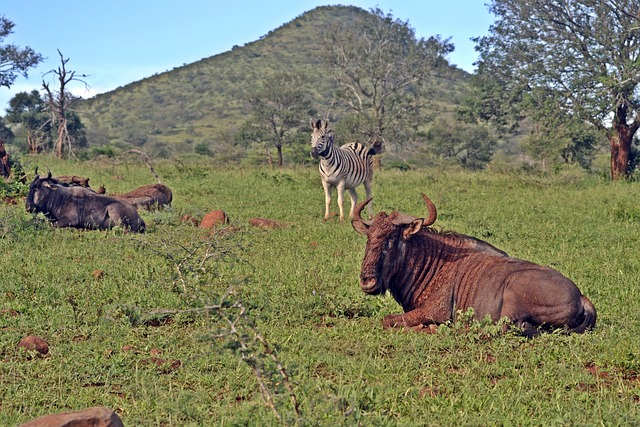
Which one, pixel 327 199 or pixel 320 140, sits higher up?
pixel 320 140

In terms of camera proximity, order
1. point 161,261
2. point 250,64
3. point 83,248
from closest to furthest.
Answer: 1. point 161,261
2. point 83,248
3. point 250,64

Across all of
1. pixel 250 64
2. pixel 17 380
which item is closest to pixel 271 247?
pixel 17 380

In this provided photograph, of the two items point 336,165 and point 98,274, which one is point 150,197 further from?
point 98,274

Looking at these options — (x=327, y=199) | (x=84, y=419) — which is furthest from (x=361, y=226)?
(x=327, y=199)

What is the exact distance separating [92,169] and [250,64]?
86249mm

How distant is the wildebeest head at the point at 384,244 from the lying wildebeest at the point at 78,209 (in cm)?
637

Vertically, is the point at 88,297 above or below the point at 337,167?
→ below

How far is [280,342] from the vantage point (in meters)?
6.30

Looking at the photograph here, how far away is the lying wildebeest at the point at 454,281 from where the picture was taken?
6398mm

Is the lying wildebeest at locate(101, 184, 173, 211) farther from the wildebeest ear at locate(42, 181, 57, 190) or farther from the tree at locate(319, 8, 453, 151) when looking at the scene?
the tree at locate(319, 8, 453, 151)

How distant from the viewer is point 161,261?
9.54 m

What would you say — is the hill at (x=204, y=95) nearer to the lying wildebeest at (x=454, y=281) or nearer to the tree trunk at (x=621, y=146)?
the tree trunk at (x=621, y=146)

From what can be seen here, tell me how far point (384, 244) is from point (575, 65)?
2055 centimetres

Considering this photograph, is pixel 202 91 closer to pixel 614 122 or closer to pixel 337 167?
pixel 614 122
